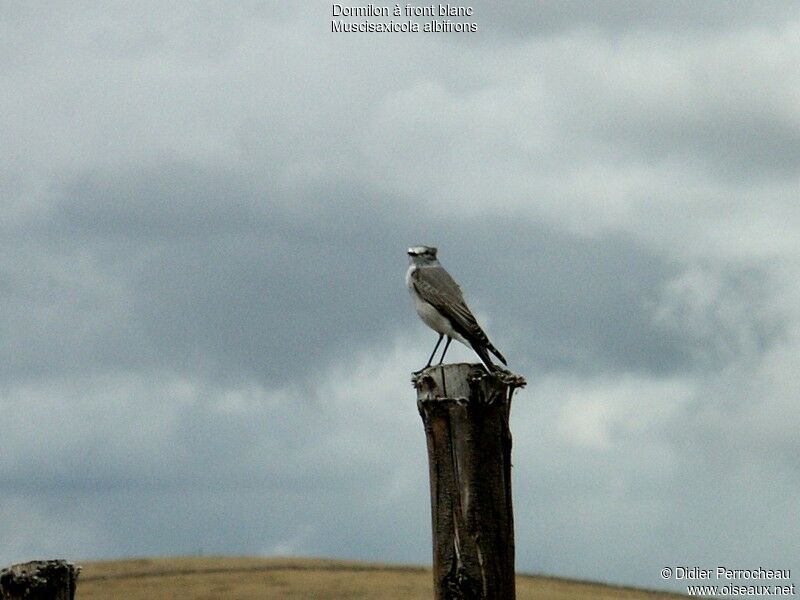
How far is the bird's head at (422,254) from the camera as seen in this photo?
644 inches

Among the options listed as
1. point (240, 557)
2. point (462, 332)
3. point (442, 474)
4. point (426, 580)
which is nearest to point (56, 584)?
point (442, 474)

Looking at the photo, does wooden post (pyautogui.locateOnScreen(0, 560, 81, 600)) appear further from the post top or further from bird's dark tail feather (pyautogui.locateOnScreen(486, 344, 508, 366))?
bird's dark tail feather (pyautogui.locateOnScreen(486, 344, 508, 366))

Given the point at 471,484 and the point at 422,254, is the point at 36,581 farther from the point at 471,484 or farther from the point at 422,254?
the point at 422,254

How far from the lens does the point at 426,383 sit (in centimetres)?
988

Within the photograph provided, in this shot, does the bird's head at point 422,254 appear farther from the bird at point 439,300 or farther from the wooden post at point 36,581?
the wooden post at point 36,581

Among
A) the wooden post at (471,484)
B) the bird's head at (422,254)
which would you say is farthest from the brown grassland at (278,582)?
the wooden post at (471,484)

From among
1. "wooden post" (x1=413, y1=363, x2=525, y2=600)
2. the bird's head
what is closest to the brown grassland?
the bird's head

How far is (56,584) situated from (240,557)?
30.2 meters

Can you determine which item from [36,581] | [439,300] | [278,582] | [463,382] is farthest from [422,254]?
[278,582]

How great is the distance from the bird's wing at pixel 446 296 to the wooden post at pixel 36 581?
20.4 ft

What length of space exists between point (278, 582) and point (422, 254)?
64.9ft

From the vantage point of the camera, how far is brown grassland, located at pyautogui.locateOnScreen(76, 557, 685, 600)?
32.2 m

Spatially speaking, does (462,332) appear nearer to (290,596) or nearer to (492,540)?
(492,540)

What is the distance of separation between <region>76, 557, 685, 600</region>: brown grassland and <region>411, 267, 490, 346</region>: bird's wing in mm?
16609
